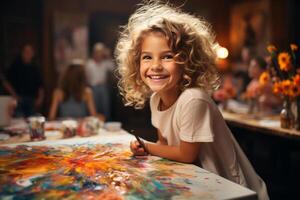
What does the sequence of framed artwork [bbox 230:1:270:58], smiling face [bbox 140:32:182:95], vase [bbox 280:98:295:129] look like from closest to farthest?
smiling face [bbox 140:32:182:95]
vase [bbox 280:98:295:129]
framed artwork [bbox 230:1:270:58]

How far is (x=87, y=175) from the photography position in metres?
1.03

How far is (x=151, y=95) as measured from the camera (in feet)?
→ 5.45

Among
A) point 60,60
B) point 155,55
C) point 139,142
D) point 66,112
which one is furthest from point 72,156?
point 60,60

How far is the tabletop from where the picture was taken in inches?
34.9

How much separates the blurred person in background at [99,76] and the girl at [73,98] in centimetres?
266

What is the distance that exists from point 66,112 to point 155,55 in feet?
7.00

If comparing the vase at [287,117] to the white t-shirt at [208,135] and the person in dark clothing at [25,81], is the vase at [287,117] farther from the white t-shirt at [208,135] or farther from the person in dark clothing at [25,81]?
the person in dark clothing at [25,81]

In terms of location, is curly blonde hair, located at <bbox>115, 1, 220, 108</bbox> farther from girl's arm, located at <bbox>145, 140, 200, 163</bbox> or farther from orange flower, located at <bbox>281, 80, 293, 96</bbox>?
orange flower, located at <bbox>281, 80, 293, 96</bbox>

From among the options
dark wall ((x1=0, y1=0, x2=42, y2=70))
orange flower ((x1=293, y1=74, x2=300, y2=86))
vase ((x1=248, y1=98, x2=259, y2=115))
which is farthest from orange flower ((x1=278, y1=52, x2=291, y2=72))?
dark wall ((x1=0, y1=0, x2=42, y2=70))

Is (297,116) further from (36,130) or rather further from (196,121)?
(36,130)

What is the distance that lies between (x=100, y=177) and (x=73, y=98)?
238cm

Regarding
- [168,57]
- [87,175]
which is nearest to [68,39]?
[168,57]

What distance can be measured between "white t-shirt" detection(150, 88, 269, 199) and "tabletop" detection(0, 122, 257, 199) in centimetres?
13

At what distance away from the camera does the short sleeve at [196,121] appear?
122 cm
